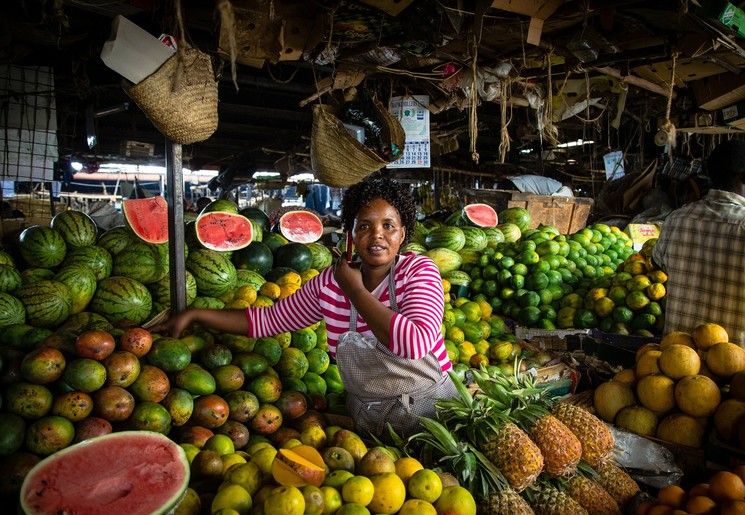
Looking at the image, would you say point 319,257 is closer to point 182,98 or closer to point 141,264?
point 141,264

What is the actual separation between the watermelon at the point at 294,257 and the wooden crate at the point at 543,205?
3664mm

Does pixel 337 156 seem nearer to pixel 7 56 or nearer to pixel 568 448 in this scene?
pixel 568 448

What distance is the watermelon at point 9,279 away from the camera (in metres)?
2.72

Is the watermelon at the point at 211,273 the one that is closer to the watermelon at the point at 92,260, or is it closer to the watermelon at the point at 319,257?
the watermelon at the point at 92,260

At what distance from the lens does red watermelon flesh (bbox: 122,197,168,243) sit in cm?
337

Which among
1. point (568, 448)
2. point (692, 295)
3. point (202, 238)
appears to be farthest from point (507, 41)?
point (568, 448)

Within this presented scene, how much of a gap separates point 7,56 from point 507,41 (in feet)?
14.0

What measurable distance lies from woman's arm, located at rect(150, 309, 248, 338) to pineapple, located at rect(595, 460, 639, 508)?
1782 mm

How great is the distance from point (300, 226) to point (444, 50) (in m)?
2.16

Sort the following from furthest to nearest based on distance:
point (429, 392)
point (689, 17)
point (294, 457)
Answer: point (689, 17), point (429, 392), point (294, 457)

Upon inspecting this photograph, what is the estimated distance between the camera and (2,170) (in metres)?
5.00

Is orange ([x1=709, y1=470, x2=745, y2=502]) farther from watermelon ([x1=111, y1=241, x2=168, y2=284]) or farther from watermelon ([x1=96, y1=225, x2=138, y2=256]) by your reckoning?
watermelon ([x1=96, y1=225, x2=138, y2=256])

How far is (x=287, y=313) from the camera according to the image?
2459 mm

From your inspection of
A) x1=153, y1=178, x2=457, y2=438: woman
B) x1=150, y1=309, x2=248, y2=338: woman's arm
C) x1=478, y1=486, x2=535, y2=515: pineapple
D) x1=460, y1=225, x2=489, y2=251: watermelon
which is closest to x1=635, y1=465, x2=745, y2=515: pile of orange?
x1=478, y1=486, x2=535, y2=515: pineapple
